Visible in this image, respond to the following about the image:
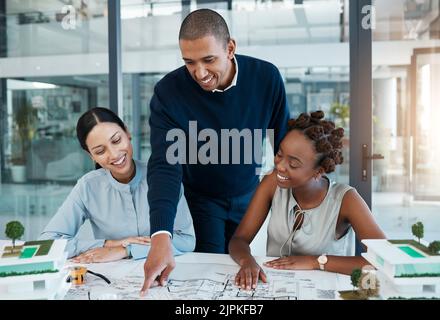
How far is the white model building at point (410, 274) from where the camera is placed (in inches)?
36.8

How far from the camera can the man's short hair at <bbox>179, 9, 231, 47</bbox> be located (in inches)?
59.4

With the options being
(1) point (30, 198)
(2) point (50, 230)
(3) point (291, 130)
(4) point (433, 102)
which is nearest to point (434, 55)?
(4) point (433, 102)

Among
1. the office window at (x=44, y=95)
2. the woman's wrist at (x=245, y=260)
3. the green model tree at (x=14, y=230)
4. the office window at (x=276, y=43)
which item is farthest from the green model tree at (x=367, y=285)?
the office window at (x=44, y=95)

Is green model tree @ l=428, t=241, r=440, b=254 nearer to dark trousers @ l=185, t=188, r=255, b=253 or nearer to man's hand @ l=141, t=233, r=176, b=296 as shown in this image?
man's hand @ l=141, t=233, r=176, b=296

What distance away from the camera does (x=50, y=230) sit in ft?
5.46

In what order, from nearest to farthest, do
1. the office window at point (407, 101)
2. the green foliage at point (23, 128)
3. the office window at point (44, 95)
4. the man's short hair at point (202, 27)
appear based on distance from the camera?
the man's short hair at point (202, 27), the office window at point (407, 101), the office window at point (44, 95), the green foliage at point (23, 128)

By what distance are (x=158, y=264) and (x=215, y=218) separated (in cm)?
75

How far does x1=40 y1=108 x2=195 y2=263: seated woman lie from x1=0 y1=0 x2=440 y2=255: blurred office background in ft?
1.71

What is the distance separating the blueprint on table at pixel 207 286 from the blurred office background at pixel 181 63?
69cm

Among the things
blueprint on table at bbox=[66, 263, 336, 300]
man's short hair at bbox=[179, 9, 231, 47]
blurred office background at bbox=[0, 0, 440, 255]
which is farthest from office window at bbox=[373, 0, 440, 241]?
blueprint on table at bbox=[66, 263, 336, 300]

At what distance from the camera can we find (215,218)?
1930mm

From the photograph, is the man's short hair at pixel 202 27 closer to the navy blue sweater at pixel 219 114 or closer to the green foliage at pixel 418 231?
the navy blue sweater at pixel 219 114

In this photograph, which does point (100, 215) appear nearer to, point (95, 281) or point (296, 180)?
point (95, 281)
